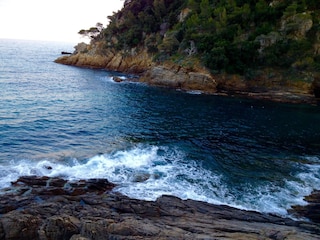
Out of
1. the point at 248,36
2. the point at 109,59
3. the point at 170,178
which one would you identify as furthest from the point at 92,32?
the point at 170,178

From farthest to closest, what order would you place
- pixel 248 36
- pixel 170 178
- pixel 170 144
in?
pixel 248 36 < pixel 170 144 < pixel 170 178

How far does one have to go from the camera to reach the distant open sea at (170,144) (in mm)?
21266

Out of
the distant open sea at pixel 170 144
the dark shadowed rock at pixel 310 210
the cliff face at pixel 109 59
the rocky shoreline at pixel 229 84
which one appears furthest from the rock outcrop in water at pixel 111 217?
the cliff face at pixel 109 59

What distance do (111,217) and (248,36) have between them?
2178 inches

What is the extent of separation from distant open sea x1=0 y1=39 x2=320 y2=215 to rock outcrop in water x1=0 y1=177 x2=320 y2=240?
1.73m

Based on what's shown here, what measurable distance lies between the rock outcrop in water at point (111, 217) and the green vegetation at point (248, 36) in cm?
4374

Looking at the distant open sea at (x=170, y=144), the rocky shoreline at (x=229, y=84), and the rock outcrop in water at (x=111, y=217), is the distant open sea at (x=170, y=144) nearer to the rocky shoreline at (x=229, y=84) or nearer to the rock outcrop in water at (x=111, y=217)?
the rock outcrop in water at (x=111, y=217)

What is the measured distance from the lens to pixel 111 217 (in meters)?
14.5

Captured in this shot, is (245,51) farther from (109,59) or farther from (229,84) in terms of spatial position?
(109,59)

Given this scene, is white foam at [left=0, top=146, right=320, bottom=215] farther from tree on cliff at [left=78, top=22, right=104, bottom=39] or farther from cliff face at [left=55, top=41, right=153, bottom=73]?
tree on cliff at [left=78, top=22, right=104, bottom=39]

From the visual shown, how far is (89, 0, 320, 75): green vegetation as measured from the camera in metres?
52.5

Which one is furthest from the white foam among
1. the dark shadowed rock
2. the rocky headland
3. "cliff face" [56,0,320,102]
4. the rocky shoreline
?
"cliff face" [56,0,320,102]

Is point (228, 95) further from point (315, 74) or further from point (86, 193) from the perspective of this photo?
point (86, 193)

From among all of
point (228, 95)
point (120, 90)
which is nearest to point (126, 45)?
point (120, 90)
